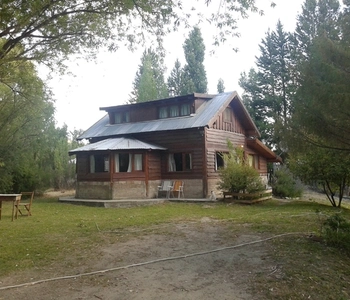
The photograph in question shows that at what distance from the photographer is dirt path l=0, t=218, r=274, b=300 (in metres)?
4.34

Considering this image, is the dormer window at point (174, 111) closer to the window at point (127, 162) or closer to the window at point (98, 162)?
the window at point (127, 162)

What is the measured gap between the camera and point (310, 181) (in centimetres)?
1542

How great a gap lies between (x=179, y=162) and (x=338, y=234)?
12625 mm

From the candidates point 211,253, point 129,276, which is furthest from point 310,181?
point 129,276

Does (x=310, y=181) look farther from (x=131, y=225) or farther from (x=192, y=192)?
(x=131, y=225)

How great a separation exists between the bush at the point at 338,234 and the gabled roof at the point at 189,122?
34.7ft

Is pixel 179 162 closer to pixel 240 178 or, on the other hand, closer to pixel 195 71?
pixel 240 178

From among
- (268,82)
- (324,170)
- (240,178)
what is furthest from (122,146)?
(268,82)

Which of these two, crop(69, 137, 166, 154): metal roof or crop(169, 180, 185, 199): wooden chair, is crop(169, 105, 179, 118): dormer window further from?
crop(169, 180, 185, 199): wooden chair

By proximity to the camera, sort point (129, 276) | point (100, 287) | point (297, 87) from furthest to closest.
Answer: point (297, 87), point (129, 276), point (100, 287)

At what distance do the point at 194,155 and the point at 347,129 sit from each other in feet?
37.8

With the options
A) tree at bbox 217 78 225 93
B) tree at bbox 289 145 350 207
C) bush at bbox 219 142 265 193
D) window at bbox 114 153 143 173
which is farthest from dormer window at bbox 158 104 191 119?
tree at bbox 217 78 225 93

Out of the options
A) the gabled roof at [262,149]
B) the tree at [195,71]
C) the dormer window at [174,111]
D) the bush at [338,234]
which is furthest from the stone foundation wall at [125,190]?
the tree at [195,71]

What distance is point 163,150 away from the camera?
18547 millimetres
